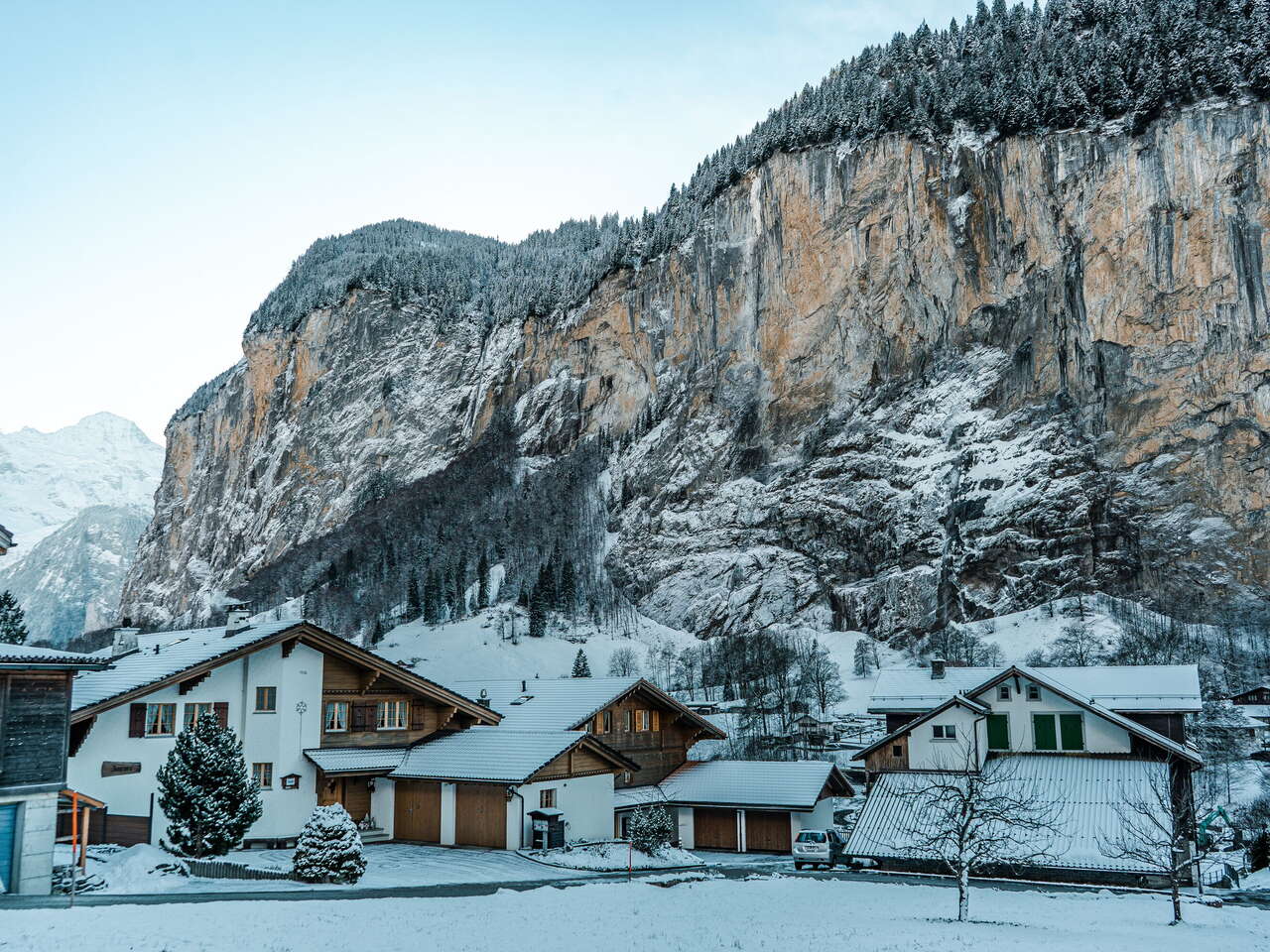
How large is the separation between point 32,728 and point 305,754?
40.5 feet

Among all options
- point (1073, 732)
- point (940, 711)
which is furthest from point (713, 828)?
point (1073, 732)

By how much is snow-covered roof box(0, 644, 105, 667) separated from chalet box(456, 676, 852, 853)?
655 inches

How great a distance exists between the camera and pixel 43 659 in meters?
21.1

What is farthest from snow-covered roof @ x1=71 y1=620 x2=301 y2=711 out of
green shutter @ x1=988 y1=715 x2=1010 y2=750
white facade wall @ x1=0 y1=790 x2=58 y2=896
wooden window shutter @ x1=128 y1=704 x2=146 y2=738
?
green shutter @ x1=988 y1=715 x2=1010 y2=750

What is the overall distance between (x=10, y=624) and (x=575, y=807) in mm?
37671

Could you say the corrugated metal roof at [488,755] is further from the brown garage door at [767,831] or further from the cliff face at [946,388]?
the cliff face at [946,388]

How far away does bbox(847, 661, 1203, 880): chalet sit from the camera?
34.6 m

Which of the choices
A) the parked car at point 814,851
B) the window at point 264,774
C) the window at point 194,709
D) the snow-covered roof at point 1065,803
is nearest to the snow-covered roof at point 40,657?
the window at point 194,709

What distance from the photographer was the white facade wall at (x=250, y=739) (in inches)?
1179

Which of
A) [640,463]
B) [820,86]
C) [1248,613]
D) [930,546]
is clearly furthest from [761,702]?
[820,86]

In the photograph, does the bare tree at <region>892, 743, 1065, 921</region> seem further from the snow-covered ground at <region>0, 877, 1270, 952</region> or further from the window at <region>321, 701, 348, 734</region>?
the window at <region>321, 701, 348, 734</region>

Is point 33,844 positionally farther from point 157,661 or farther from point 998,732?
point 998,732

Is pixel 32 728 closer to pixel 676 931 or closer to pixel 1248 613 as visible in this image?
pixel 676 931

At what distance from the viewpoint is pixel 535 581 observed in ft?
459
